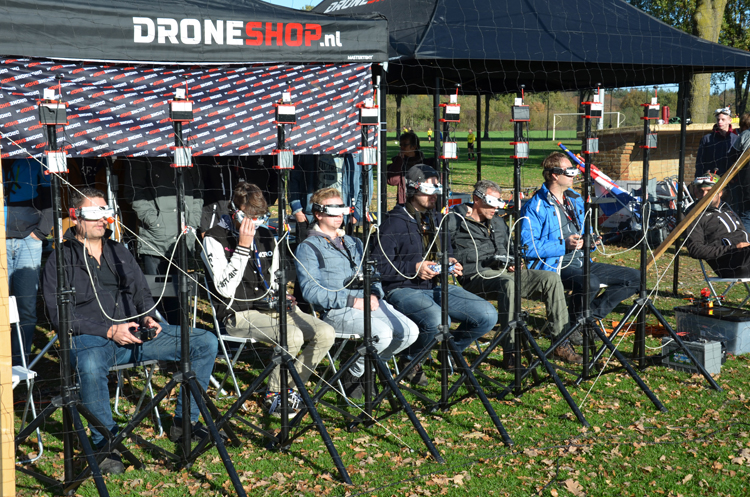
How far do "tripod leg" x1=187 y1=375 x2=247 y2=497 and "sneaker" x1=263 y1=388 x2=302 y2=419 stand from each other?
725 millimetres

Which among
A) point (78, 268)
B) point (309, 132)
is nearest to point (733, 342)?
point (309, 132)

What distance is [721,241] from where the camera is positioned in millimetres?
6098

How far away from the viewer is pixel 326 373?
4.80m

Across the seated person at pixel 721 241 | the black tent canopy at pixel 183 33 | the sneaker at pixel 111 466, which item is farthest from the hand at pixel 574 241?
the sneaker at pixel 111 466

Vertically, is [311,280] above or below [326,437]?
above

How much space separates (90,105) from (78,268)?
1404 millimetres

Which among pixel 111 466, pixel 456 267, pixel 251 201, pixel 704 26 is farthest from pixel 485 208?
pixel 704 26

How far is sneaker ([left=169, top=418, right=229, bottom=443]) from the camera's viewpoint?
3.88 m

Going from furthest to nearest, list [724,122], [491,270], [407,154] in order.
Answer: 1. [724,122]
2. [407,154]
3. [491,270]

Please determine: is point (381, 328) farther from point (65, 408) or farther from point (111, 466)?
point (65, 408)

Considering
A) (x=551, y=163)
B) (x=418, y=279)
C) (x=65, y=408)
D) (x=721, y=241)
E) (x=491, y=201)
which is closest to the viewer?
(x=65, y=408)

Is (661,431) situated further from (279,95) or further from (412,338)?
(279,95)

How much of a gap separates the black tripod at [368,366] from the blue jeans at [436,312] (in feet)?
1.65

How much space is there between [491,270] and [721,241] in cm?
231
